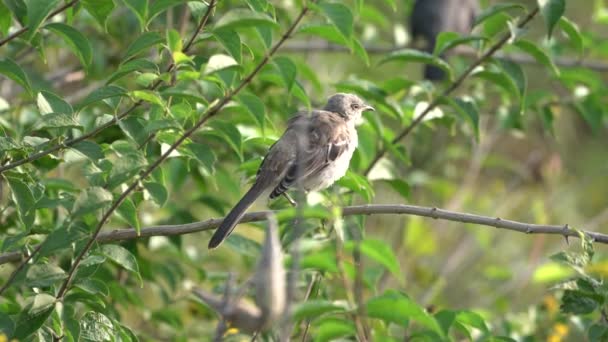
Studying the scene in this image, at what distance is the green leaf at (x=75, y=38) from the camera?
3.77 metres

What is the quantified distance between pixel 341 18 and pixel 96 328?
1.68m

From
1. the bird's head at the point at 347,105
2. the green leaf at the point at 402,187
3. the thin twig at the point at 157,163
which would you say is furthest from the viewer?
the bird's head at the point at 347,105

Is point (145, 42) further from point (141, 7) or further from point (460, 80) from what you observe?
point (460, 80)

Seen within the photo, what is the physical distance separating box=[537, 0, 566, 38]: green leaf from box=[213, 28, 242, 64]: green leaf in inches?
68.1

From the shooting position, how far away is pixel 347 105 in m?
A: 6.84

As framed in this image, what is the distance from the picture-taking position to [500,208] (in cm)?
895

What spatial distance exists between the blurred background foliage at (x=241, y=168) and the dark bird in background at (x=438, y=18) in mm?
194

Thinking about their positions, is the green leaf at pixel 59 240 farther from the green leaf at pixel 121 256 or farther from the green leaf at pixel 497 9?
the green leaf at pixel 497 9

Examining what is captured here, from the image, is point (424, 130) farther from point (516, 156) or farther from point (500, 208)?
point (516, 156)

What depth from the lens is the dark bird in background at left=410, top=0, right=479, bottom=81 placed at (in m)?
7.77

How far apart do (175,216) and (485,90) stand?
2.96 m

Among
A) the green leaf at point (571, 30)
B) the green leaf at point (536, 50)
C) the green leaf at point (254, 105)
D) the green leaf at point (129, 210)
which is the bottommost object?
Answer: the green leaf at point (129, 210)

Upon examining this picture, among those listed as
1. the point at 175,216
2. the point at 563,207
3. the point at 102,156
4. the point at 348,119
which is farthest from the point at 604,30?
the point at 102,156

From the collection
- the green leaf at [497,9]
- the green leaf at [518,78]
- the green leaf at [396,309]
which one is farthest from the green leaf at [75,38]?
the green leaf at [518,78]
